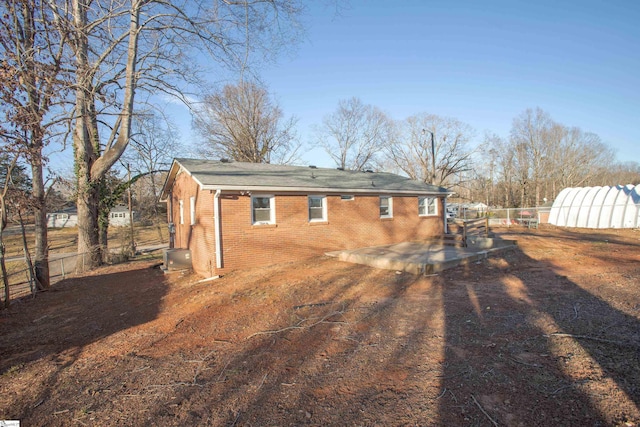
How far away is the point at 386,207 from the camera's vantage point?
13.8 meters

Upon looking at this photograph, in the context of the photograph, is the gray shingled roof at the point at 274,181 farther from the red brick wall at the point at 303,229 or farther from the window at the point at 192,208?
the window at the point at 192,208

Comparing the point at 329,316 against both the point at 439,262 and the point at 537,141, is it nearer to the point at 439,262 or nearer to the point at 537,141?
the point at 439,262

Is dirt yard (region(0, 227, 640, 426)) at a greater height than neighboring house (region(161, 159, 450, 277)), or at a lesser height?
lesser

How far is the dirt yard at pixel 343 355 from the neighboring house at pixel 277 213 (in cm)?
245

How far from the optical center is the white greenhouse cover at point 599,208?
20.6 meters

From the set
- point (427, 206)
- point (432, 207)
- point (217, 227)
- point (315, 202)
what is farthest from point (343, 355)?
point (432, 207)

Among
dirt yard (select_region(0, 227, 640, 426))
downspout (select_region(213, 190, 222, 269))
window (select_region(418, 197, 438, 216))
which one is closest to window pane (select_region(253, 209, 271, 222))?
downspout (select_region(213, 190, 222, 269))

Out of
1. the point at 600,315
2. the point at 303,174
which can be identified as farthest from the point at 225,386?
the point at 303,174

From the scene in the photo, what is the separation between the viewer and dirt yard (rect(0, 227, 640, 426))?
2.77 m

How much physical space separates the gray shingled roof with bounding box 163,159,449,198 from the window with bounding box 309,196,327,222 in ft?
1.52

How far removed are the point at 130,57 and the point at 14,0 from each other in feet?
23.0

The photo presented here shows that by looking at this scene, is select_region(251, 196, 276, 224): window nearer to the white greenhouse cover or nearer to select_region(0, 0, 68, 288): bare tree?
select_region(0, 0, 68, 288): bare tree

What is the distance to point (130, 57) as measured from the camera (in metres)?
11.2

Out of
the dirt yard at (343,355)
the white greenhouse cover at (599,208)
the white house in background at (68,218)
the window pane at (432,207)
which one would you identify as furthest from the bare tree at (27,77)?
the white house in background at (68,218)
